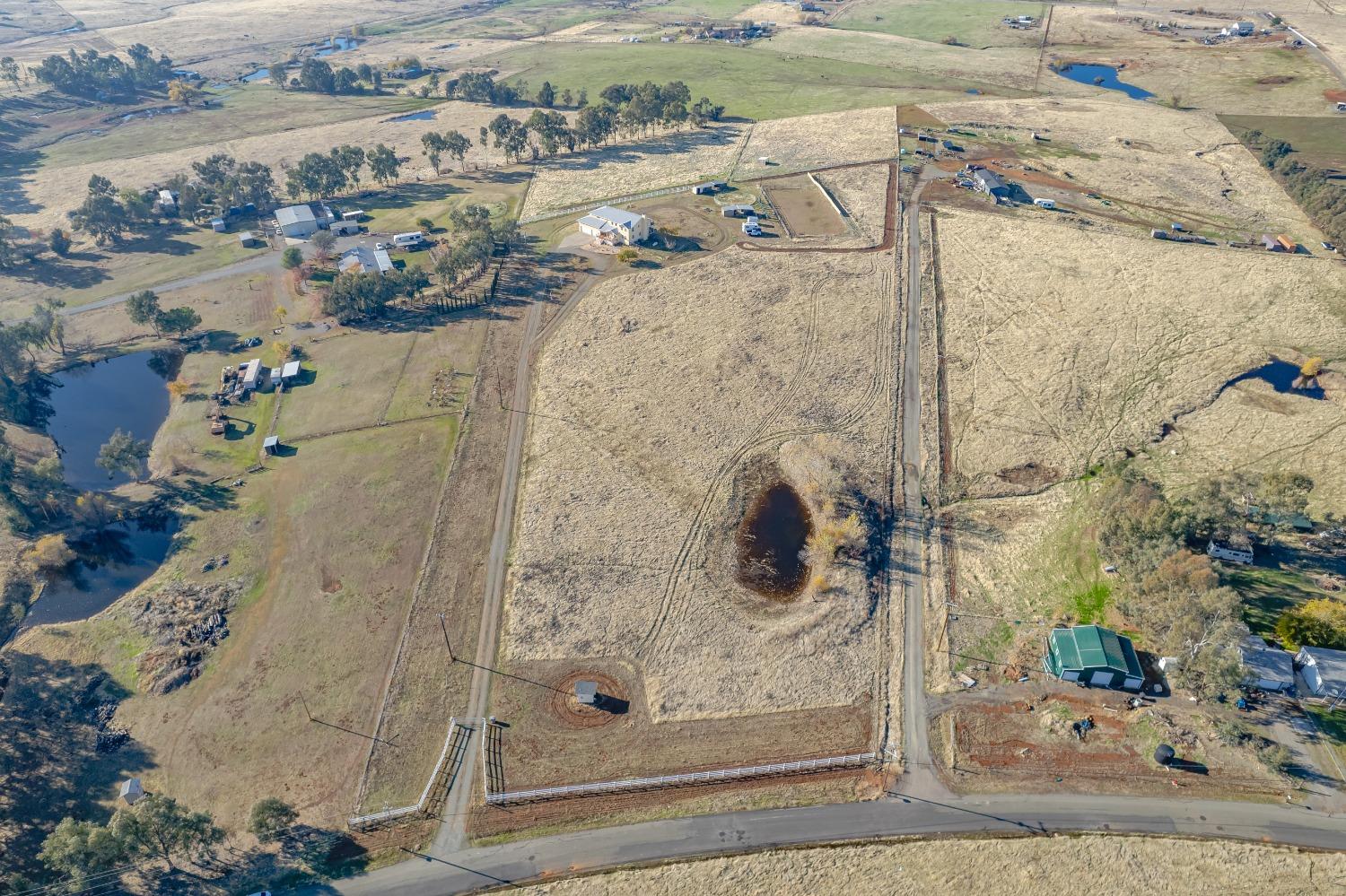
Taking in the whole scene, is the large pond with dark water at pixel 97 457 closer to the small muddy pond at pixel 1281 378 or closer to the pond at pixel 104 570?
the pond at pixel 104 570

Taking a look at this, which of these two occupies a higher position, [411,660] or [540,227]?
[540,227]

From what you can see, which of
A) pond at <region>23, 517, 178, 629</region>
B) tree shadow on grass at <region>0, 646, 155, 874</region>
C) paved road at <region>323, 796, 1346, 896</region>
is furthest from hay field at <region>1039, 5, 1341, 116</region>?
tree shadow on grass at <region>0, 646, 155, 874</region>

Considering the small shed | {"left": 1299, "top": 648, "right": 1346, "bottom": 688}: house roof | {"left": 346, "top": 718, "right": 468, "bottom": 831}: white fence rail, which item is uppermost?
{"left": 1299, "top": 648, "right": 1346, "bottom": 688}: house roof

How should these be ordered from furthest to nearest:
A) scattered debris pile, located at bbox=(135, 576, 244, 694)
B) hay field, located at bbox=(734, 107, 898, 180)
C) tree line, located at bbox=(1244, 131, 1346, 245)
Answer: hay field, located at bbox=(734, 107, 898, 180), tree line, located at bbox=(1244, 131, 1346, 245), scattered debris pile, located at bbox=(135, 576, 244, 694)

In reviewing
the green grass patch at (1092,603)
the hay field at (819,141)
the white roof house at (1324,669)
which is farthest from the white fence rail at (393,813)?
the hay field at (819,141)

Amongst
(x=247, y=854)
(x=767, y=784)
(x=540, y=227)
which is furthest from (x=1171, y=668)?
(x=540, y=227)

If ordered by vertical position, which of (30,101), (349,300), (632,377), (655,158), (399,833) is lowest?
(399,833)

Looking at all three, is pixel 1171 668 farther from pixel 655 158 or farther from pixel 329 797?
pixel 655 158

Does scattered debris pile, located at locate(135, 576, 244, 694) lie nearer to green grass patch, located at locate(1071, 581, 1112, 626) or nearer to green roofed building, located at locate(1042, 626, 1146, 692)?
green roofed building, located at locate(1042, 626, 1146, 692)
